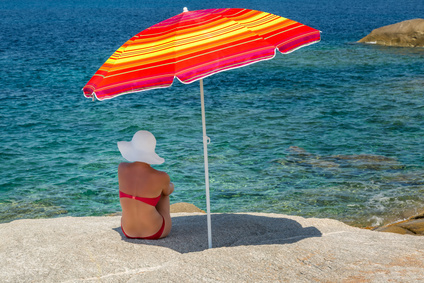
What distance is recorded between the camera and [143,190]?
6438 millimetres

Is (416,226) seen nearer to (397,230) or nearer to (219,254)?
(397,230)

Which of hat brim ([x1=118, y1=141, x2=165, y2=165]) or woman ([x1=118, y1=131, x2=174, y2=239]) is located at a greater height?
hat brim ([x1=118, y1=141, x2=165, y2=165])

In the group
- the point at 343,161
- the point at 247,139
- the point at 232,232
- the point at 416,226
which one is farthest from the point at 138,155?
the point at 247,139

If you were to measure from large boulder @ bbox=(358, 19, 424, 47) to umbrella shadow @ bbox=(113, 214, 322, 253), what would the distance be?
116 feet

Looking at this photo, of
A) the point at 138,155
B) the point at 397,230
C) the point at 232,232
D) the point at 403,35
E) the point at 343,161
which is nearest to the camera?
the point at 138,155

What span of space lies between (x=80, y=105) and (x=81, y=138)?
570 centimetres

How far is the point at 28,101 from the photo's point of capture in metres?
24.1

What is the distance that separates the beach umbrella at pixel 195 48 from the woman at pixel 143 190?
2.60 ft

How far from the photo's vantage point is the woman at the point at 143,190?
6402mm

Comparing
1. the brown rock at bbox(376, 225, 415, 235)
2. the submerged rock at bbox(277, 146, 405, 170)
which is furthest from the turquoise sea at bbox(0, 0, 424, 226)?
the brown rock at bbox(376, 225, 415, 235)

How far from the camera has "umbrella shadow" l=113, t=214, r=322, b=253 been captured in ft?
21.3

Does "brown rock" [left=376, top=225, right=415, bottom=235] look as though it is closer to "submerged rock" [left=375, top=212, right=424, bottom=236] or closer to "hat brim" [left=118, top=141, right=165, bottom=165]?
"submerged rock" [left=375, top=212, right=424, bottom=236]

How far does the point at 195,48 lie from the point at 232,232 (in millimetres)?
2756

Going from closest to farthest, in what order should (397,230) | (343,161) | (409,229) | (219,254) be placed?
(219,254)
(397,230)
(409,229)
(343,161)
